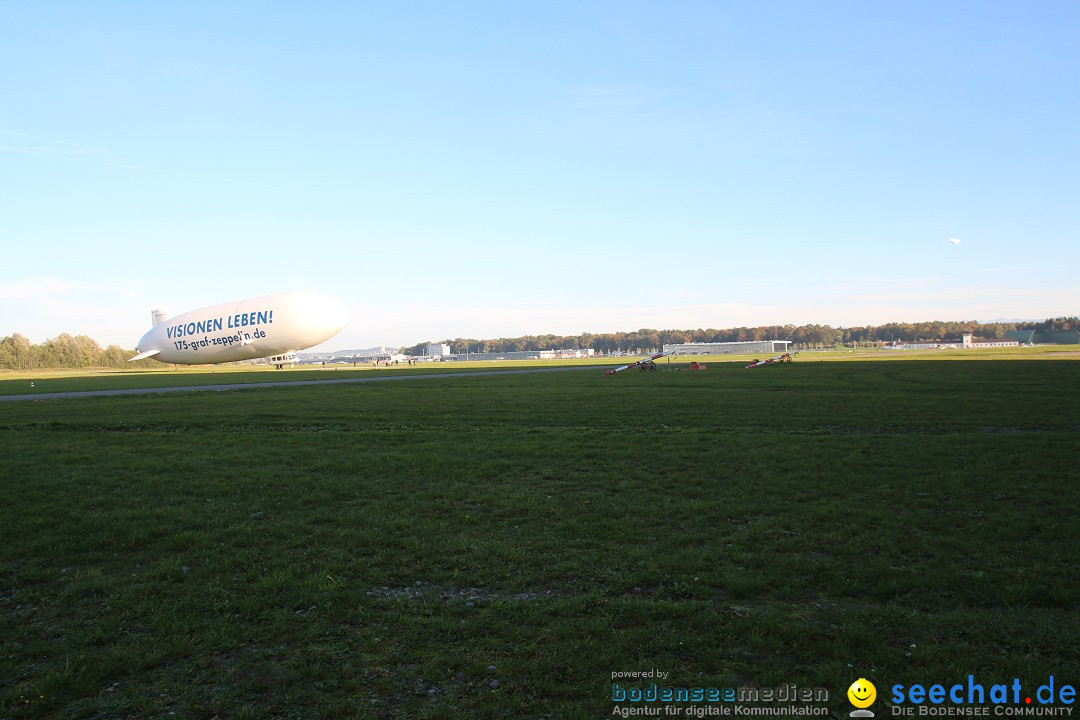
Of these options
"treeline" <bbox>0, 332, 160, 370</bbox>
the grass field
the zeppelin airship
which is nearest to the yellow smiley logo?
the grass field

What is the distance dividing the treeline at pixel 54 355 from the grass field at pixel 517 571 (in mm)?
127312

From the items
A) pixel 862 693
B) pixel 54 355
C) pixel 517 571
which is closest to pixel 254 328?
pixel 517 571

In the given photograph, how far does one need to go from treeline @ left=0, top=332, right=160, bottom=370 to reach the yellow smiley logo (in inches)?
5380

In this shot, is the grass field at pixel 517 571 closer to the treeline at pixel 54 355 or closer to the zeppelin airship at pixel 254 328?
the zeppelin airship at pixel 254 328

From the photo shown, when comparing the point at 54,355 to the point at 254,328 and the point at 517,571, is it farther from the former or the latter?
the point at 517,571

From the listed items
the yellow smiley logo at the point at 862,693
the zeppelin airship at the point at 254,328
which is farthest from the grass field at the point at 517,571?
the zeppelin airship at the point at 254,328

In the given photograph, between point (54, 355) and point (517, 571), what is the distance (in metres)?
148

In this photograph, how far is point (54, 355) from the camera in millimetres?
123062

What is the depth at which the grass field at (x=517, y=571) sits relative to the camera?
5059 millimetres

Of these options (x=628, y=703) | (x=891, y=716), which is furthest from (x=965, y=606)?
(x=628, y=703)

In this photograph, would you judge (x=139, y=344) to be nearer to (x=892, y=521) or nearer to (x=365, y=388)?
(x=365, y=388)

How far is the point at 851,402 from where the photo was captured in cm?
2512

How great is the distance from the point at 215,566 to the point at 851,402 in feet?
77.8

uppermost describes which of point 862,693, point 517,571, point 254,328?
point 254,328
